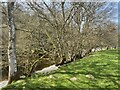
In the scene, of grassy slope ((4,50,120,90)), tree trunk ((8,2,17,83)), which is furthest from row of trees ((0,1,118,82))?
grassy slope ((4,50,120,90))

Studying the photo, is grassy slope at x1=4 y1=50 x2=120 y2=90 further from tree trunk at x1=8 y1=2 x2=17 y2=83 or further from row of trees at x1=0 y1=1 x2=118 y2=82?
row of trees at x1=0 y1=1 x2=118 y2=82

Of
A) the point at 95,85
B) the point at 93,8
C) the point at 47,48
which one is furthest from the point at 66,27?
the point at 95,85

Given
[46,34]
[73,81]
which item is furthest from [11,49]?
[46,34]

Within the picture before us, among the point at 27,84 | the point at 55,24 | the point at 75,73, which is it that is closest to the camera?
the point at 27,84

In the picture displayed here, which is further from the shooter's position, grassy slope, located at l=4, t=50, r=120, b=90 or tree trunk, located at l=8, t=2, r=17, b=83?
tree trunk, located at l=8, t=2, r=17, b=83

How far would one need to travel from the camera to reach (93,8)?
12703 millimetres

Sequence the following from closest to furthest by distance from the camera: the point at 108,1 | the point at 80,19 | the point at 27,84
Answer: the point at 27,84
the point at 80,19
the point at 108,1

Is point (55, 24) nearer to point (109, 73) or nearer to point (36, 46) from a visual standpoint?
point (36, 46)

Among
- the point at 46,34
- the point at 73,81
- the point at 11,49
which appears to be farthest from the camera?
the point at 46,34

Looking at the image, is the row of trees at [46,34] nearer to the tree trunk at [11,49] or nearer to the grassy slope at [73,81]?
the tree trunk at [11,49]

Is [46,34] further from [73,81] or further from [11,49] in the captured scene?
[73,81]

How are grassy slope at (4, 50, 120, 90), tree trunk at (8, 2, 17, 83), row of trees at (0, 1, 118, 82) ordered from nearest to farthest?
1. grassy slope at (4, 50, 120, 90)
2. tree trunk at (8, 2, 17, 83)
3. row of trees at (0, 1, 118, 82)

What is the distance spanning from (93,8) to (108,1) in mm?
1892

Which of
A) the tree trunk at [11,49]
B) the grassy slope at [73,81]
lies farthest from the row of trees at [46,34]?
the grassy slope at [73,81]
